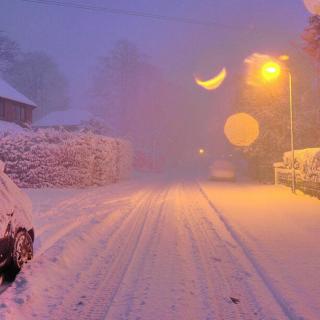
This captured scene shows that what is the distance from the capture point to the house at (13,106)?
106 feet

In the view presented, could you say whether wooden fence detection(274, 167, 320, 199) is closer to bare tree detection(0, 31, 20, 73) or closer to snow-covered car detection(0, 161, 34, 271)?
snow-covered car detection(0, 161, 34, 271)

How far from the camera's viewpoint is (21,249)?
6.39m

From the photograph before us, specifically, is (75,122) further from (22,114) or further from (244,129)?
(244,129)

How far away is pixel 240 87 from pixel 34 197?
24196 millimetres

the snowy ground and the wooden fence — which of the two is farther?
the wooden fence

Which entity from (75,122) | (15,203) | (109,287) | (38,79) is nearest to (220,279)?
(109,287)

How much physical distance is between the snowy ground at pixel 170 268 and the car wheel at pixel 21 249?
0.21 meters

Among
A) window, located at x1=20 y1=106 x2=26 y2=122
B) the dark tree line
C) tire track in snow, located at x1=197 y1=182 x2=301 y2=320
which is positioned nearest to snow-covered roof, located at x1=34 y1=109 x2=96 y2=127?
window, located at x1=20 y1=106 x2=26 y2=122

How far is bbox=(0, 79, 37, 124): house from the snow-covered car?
88.8 feet

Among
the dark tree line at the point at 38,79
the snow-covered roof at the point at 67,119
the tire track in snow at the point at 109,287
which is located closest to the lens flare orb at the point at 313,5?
the tire track in snow at the point at 109,287

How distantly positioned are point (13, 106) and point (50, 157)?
1369 centimetres

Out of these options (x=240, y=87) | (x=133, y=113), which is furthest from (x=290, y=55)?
(x=133, y=113)

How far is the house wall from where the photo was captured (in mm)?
32344

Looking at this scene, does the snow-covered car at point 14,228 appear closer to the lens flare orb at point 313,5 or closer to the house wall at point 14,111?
the lens flare orb at point 313,5
